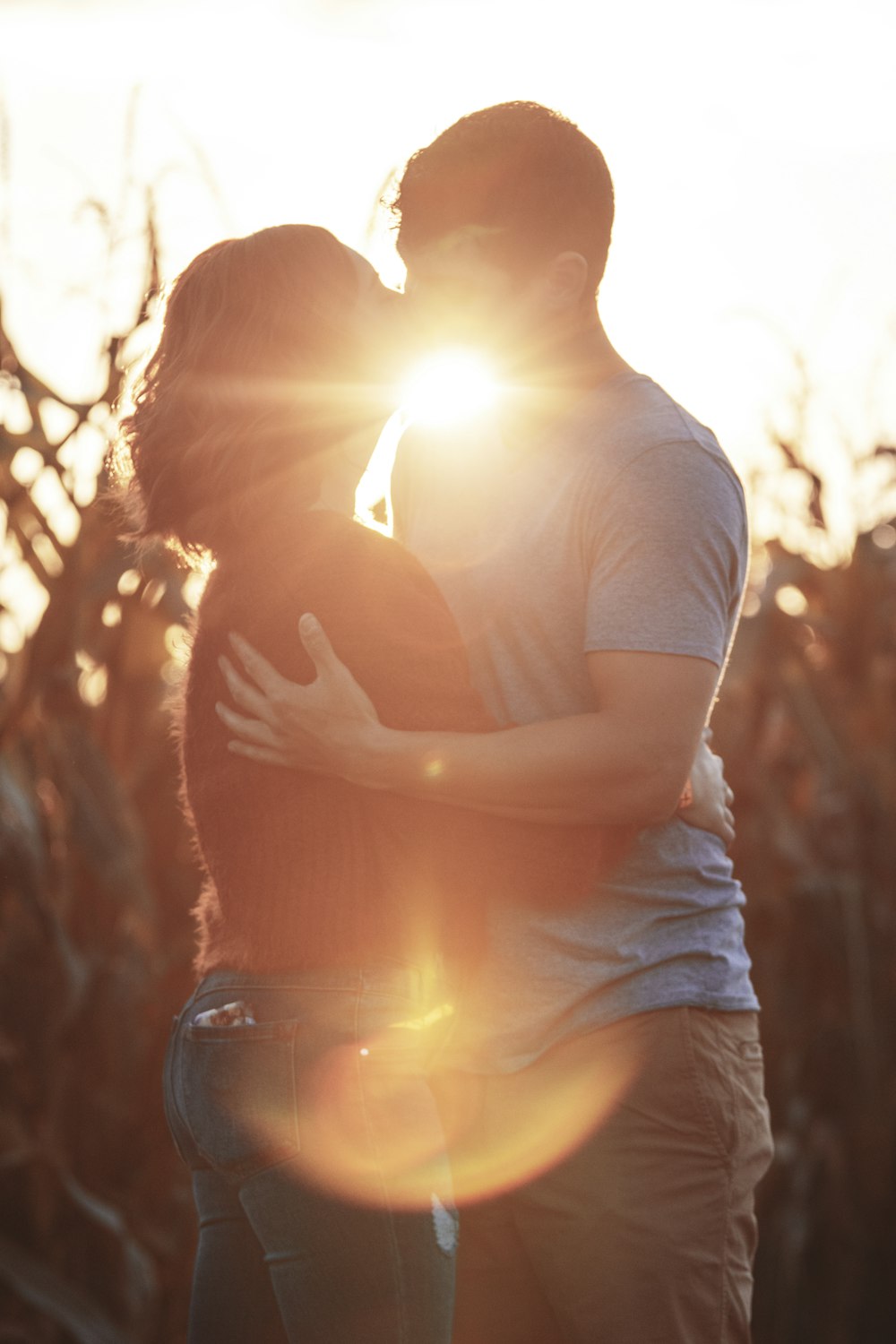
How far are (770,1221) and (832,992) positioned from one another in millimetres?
535

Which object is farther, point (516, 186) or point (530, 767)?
point (516, 186)

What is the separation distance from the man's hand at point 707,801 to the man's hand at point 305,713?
0.41 m

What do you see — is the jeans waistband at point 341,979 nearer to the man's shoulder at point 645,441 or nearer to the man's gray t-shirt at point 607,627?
the man's gray t-shirt at point 607,627

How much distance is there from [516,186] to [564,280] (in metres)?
0.12

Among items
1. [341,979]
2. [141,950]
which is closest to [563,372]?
[341,979]

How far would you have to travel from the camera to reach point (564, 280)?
1.67m

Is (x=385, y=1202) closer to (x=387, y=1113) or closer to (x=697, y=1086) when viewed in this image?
(x=387, y=1113)

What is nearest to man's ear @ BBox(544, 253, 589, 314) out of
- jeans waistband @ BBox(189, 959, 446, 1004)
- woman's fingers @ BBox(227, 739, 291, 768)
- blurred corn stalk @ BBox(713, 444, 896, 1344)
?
woman's fingers @ BBox(227, 739, 291, 768)

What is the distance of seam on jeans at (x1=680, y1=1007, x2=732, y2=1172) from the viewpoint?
155 cm

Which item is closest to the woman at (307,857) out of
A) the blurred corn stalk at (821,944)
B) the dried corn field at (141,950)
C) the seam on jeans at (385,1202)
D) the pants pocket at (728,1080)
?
the seam on jeans at (385,1202)

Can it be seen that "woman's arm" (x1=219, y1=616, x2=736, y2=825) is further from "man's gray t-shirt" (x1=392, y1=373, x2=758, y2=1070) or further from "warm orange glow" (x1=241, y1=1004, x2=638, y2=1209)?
"warm orange glow" (x1=241, y1=1004, x2=638, y2=1209)

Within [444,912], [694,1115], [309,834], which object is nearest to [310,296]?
[309,834]

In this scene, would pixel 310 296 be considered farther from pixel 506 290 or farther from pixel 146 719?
pixel 146 719

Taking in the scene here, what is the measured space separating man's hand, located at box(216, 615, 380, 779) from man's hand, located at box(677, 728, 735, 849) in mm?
407
